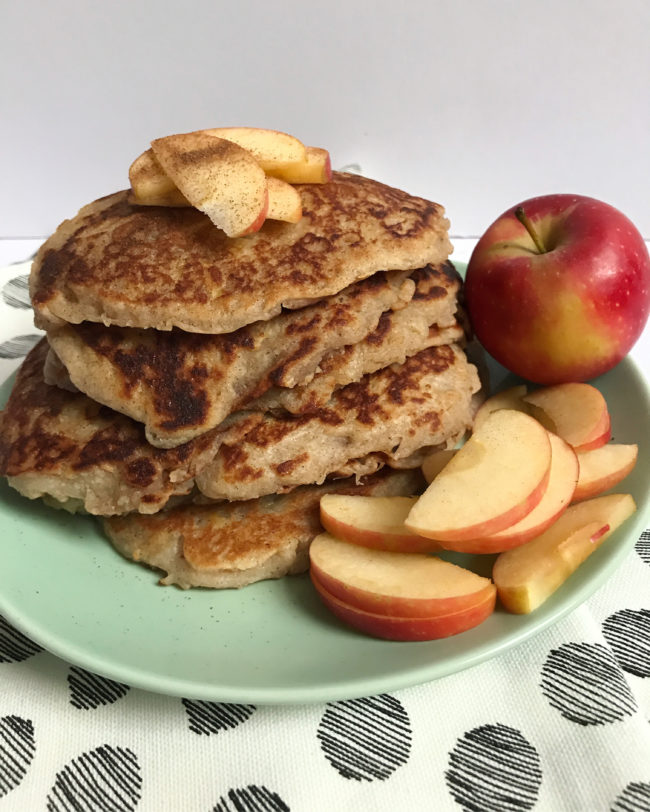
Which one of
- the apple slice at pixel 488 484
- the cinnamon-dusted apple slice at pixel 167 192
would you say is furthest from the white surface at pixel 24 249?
the apple slice at pixel 488 484

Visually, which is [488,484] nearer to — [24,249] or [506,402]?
[506,402]

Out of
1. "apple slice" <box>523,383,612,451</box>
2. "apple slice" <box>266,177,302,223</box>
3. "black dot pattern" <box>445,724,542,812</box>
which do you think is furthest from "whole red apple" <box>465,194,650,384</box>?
"black dot pattern" <box>445,724,542,812</box>

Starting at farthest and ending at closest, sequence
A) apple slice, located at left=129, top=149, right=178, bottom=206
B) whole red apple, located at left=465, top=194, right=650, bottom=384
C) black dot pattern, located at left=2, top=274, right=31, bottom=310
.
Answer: black dot pattern, located at left=2, top=274, right=31, bottom=310
whole red apple, located at left=465, top=194, right=650, bottom=384
apple slice, located at left=129, top=149, right=178, bottom=206

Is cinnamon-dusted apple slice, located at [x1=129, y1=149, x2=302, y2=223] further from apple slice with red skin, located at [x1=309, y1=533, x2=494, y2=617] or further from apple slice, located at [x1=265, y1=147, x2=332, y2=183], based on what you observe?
apple slice with red skin, located at [x1=309, y1=533, x2=494, y2=617]

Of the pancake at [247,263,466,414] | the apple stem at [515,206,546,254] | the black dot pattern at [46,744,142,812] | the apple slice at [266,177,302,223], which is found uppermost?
the apple slice at [266,177,302,223]

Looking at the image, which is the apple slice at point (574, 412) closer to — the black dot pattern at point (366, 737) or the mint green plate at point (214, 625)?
the mint green plate at point (214, 625)

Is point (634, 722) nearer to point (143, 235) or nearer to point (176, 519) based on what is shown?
point (176, 519)

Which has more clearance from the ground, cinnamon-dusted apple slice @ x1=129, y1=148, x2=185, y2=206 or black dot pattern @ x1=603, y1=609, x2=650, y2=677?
cinnamon-dusted apple slice @ x1=129, y1=148, x2=185, y2=206

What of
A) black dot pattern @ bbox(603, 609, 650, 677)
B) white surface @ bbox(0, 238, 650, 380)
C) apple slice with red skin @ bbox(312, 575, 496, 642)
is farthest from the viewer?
white surface @ bbox(0, 238, 650, 380)
